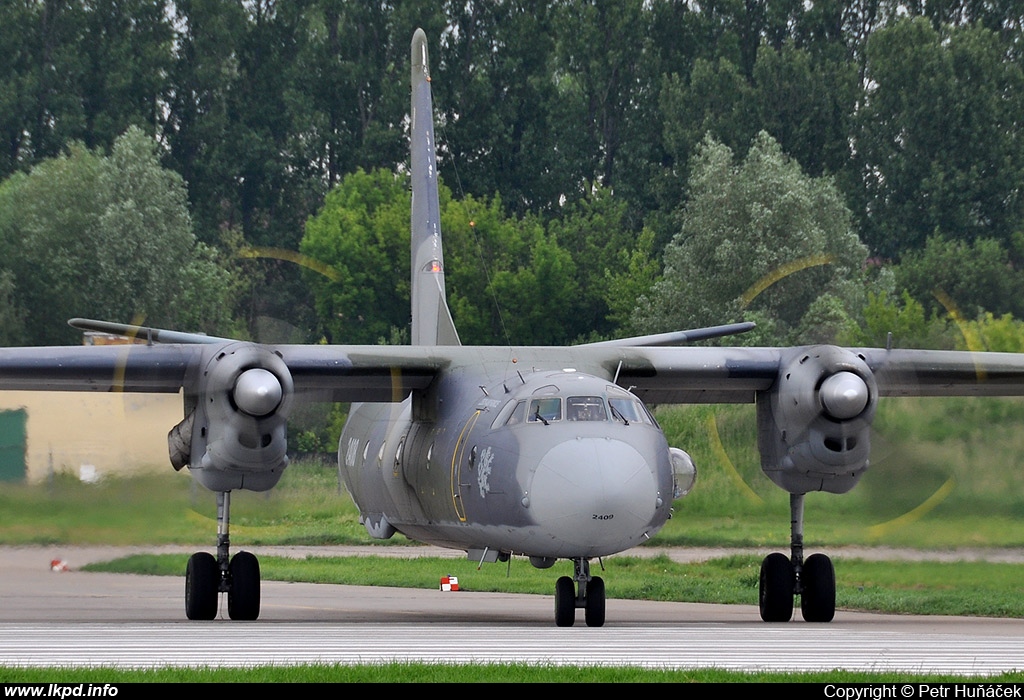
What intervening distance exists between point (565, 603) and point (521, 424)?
5.76 feet

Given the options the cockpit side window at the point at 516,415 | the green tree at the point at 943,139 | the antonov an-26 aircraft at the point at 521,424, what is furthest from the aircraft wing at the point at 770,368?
the green tree at the point at 943,139

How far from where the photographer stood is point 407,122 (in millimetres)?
60500

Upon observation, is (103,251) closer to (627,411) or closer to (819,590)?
(819,590)

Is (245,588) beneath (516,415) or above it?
beneath

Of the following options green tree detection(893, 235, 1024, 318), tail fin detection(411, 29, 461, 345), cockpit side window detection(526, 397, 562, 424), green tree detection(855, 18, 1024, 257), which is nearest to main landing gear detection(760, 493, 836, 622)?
cockpit side window detection(526, 397, 562, 424)

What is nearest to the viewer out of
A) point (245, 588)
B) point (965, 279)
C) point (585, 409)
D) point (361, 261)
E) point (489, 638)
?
point (489, 638)

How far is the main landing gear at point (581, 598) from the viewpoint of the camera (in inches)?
597

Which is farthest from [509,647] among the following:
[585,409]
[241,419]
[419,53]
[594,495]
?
[419,53]

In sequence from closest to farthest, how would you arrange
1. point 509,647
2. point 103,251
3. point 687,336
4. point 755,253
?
point 509,647, point 687,336, point 103,251, point 755,253

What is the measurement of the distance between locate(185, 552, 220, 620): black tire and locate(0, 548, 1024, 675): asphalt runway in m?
0.39

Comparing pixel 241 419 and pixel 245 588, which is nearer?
pixel 241 419

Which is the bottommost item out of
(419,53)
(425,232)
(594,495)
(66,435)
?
(594,495)

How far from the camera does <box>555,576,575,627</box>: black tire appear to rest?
598 inches

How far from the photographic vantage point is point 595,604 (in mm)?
15188
